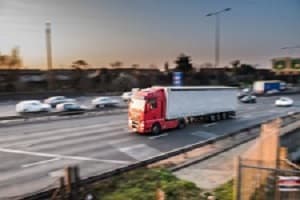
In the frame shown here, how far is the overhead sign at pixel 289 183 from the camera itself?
9516 millimetres

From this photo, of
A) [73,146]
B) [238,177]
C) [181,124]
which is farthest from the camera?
[181,124]

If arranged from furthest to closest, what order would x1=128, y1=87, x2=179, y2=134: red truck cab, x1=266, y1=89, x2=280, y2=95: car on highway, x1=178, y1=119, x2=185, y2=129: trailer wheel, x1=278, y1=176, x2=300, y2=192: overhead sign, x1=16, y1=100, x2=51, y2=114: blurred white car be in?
1. x1=266, y1=89, x2=280, y2=95: car on highway
2. x1=16, y1=100, x2=51, y2=114: blurred white car
3. x1=178, y1=119, x2=185, y2=129: trailer wheel
4. x1=128, y1=87, x2=179, y2=134: red truck cab
5. x1=278, y1=176, x2=300, y2=192: overhead sign

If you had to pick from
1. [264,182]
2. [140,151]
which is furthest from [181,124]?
[264,182]

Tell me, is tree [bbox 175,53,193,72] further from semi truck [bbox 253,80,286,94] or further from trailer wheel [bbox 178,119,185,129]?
trailer wheel [bbox 178,119,185,129]

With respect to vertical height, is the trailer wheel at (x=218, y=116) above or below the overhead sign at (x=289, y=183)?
below

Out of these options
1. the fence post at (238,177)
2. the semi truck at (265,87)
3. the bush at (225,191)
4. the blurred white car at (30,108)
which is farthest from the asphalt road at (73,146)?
the semi truck at (265,87)

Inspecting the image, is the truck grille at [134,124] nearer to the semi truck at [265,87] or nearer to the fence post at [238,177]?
the fence post at [238,177]

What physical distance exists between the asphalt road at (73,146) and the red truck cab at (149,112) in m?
0.84

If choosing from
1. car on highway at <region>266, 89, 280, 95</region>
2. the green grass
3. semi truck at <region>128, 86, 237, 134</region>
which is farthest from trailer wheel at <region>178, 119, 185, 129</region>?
car on highway at <region>266, 89, 280, 95</region>

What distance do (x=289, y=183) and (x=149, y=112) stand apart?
70.8 feet

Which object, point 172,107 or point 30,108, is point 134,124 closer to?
point 172,107

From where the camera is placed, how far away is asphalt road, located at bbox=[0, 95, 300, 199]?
17.3 meters

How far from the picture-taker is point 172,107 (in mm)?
32750

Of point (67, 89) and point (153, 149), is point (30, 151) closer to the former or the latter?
point (153, 149)
